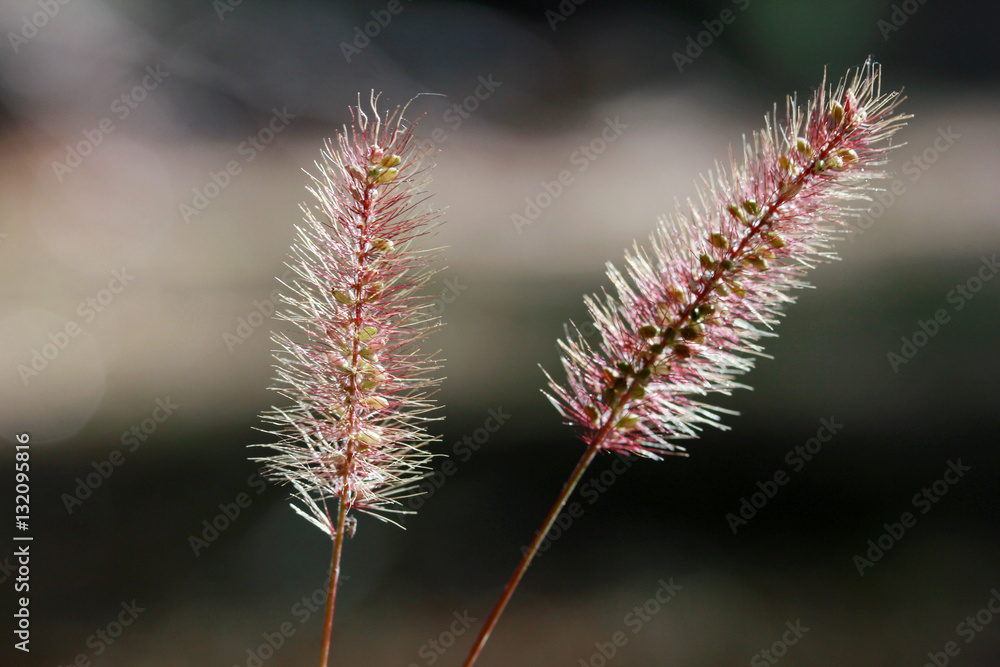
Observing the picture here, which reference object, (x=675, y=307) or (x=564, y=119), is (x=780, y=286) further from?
(x=564, y=119)

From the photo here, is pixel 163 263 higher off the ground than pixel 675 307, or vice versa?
pixel 675 307

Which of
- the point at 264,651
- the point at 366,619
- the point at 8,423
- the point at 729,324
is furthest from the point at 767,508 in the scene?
the point at 8,423
